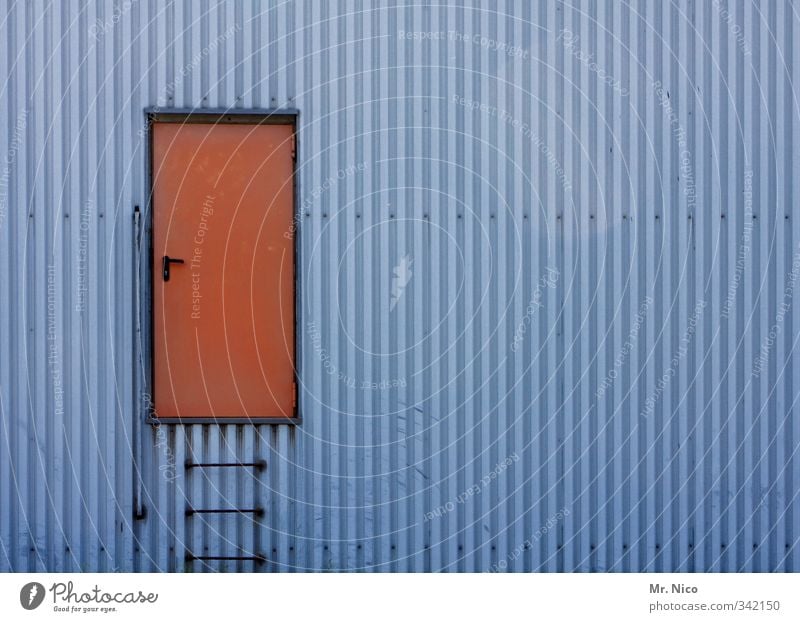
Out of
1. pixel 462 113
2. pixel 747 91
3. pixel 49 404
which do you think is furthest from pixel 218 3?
pixel 747 91

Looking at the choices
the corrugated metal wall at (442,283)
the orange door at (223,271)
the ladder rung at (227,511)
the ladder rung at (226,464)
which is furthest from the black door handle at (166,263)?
the ladder rung at (227,511)

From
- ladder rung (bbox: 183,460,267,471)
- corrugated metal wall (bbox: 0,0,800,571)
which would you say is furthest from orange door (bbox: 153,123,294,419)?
ladder rung (bbox: 183,460,267,471)

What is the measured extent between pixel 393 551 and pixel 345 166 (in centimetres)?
221

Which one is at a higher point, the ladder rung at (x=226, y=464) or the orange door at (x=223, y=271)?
the orange door at (x=223, y=271)

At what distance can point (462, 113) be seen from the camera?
22.1ft

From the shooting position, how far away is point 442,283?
22.2ft

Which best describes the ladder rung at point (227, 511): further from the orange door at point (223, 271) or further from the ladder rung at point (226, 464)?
the orange door at point (223, 271)

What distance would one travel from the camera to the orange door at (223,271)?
22.2 feet

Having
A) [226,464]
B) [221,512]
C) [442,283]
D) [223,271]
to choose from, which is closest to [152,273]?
[223,271]

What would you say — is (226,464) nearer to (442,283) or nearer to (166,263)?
(166,263)

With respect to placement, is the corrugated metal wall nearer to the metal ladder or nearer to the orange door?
the metal ladder

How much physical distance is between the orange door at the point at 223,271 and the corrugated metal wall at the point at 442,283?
0.15 metres

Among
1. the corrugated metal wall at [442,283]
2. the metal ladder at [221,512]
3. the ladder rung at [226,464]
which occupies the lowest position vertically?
the metal ladder at [221,512]

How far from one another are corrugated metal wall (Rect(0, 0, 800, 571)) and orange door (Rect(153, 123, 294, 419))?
145 millimetres
